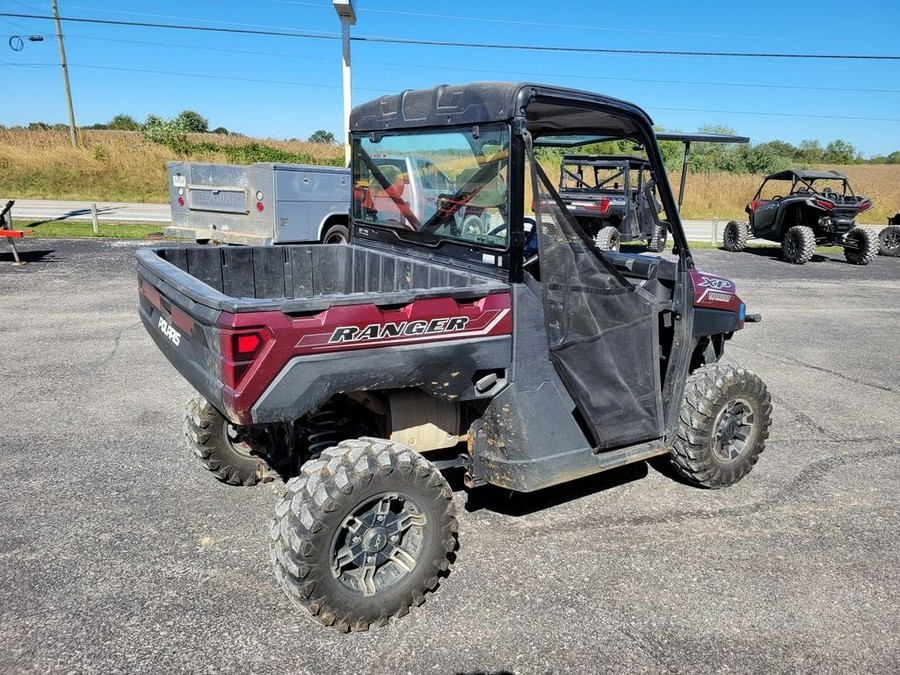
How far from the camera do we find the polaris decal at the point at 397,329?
2.71 metres

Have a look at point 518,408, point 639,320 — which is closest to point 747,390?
point 639,320

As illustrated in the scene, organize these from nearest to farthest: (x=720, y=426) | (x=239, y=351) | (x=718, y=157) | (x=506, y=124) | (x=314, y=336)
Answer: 1. (x=239, y=351)
2. (x=314, y=336)
3. (x=506, y=124)
4. (x=720, y=426)
5. (x=718, y=157)

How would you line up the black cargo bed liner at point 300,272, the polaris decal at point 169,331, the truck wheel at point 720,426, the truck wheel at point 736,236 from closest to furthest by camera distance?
the polaris decal at point 169,331
the black cargo bed liner at point 300,272
the truck wheel at point 720,426
the truck wheel at point 736,236

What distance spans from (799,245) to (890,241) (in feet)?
14.6

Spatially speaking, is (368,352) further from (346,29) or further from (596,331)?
(346,29)

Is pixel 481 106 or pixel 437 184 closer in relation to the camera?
pixel 481 106

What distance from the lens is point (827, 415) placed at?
587cm

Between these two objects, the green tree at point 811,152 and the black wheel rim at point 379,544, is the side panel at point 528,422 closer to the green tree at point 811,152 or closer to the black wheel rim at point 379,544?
the black wheel rim at point 379,544

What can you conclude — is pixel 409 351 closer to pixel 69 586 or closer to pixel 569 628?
pixel 569 628

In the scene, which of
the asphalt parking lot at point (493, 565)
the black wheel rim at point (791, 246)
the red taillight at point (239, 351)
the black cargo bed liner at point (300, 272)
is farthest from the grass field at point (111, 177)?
the red taillight at point (239, 351)

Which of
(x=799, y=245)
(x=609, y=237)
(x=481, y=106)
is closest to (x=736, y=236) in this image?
(x=799, y=245)

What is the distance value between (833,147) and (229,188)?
7339cm

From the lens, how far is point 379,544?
2.94 m

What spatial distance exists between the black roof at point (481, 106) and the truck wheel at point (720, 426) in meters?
1.64
